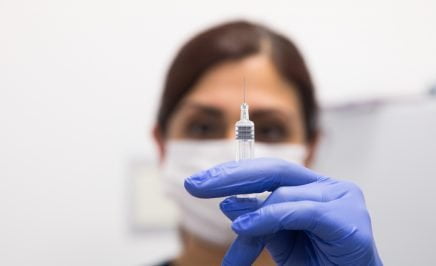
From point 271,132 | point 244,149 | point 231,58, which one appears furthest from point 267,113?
point 244,149

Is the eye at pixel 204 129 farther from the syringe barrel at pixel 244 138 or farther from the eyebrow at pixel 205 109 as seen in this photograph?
the syringe barrel at pixel 244 138

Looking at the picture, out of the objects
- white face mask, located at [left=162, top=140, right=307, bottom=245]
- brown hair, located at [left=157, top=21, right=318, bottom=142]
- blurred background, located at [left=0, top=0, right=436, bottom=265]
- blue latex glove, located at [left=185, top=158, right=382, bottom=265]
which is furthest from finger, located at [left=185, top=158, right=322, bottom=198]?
blurred background, located at [left=0, top=0, right=436, bottom=265]

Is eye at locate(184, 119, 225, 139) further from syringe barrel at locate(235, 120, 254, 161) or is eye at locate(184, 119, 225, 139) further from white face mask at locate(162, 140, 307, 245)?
syringe barrel at locate(235, 120, 254, 161)

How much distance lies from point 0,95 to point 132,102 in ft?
1.17

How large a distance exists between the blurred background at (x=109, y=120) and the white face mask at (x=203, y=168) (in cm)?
32

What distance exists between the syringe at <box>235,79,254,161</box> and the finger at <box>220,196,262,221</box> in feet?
0.18

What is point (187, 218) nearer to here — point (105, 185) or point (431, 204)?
point (105, 185)

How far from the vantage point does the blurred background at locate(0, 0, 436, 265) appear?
116cm

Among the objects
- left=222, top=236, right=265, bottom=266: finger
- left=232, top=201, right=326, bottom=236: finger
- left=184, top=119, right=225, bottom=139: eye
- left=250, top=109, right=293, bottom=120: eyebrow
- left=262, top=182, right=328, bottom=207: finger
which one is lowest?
left=222, top=236, right=265, bottom=266: finger

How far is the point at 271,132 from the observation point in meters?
0.90

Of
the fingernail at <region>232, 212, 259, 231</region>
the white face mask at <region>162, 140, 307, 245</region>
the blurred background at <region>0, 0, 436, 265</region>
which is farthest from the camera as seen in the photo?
the blurred background at <region>0, 0, 436, 265</region>

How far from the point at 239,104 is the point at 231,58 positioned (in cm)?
11

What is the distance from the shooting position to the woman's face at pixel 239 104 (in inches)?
34.9

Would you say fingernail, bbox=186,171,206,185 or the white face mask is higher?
fingernail, bbox=186,171,206,185
